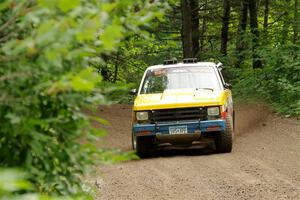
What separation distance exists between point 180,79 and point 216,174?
3.34 metres

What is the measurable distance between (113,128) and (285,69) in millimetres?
6424

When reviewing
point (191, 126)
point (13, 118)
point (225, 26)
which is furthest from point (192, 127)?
point (225, 26)

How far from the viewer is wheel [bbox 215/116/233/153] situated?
11.9 meters

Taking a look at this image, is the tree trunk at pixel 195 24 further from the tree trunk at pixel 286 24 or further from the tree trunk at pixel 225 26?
the tree trunk at pixel 286 24

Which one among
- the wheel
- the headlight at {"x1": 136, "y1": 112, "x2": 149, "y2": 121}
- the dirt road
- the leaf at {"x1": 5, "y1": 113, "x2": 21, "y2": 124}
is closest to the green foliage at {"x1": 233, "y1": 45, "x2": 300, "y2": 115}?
the dirt road

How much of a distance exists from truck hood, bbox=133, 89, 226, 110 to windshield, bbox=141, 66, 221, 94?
29 cm

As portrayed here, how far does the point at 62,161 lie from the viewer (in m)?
3.70

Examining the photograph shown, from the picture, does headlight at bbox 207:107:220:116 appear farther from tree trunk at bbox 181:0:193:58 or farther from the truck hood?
tree trunk at bbox 181:0:193:58

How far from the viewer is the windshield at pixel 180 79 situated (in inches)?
507

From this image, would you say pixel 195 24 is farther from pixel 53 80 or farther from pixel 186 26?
pixel 53 80

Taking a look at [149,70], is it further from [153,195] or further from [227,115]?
[153,195]

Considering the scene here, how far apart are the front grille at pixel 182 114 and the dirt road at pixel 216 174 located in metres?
0.75

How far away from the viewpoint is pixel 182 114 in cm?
1191

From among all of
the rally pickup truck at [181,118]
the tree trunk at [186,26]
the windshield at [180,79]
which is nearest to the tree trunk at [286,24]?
the tree trunk at [186,26]
